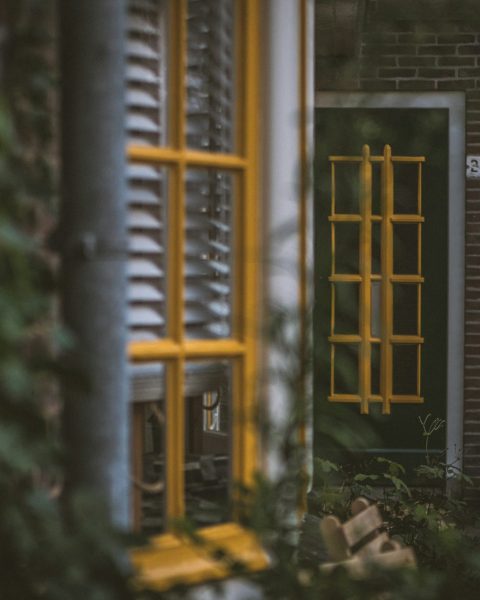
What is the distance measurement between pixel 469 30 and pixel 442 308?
5.08 ft

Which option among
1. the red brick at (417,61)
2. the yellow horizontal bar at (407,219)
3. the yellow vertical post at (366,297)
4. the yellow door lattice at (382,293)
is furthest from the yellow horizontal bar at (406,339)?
the red brick at (417,61)

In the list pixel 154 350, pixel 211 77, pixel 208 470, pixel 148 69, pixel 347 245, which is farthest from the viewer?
pixel 347 245

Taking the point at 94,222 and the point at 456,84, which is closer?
the point at 94,222

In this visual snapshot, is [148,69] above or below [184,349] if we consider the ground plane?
above

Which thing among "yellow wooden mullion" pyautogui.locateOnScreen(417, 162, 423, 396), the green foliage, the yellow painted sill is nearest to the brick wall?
"yellow wooden mullion" pyautogui.locateOnScreen(417, 162, 423, 396)

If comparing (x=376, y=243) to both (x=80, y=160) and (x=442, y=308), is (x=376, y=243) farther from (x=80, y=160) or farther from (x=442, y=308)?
(x=80, y=160)

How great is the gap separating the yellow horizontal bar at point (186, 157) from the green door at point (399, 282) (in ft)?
12.0

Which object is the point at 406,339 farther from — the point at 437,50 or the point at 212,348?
the point at 212,348

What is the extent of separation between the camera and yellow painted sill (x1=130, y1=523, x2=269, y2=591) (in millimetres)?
2719

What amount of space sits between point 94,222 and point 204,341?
66 centimetres

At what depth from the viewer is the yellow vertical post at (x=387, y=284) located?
665 cm

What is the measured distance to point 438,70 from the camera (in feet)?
21.7

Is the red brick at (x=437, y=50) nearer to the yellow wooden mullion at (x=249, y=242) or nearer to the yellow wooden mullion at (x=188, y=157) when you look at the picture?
the yellow wooden mullion at (x=249, y=242)

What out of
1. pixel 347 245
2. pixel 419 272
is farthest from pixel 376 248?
pixel 419 272
